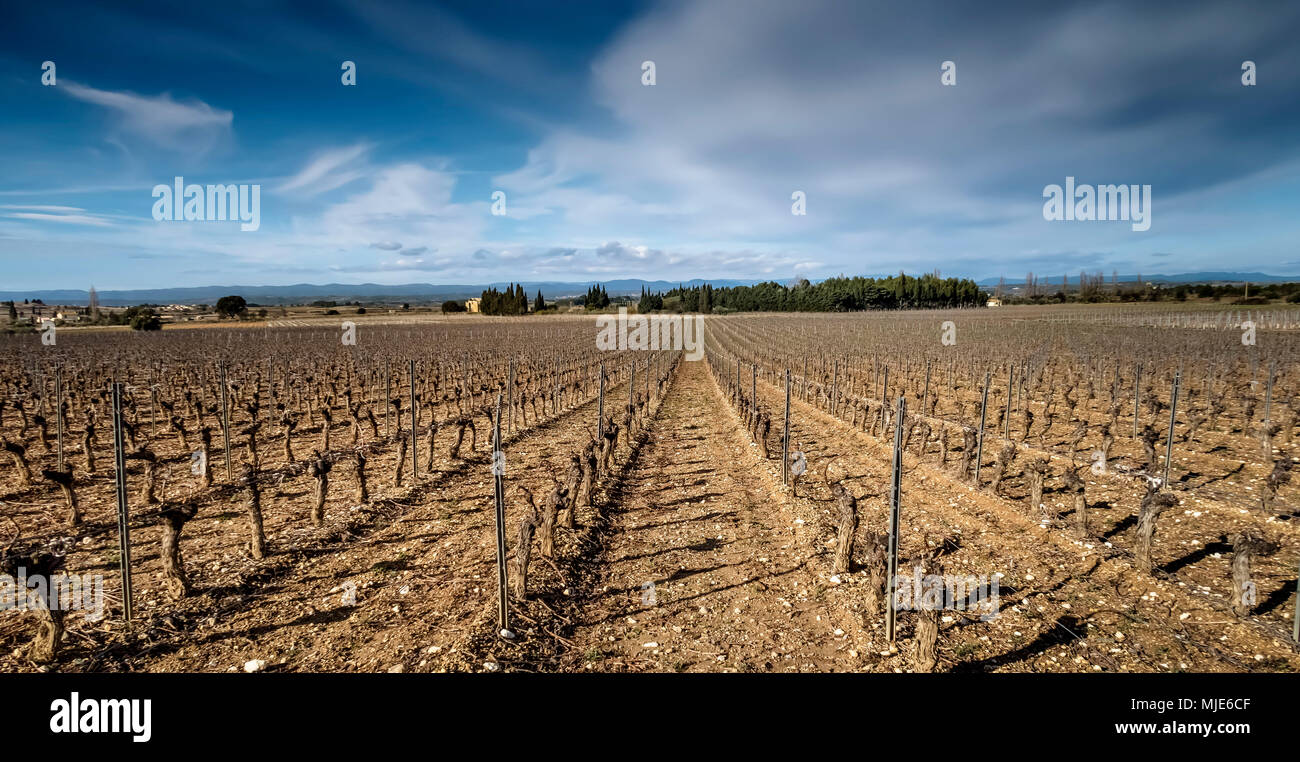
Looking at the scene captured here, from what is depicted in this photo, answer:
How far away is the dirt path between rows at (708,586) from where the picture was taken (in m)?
5.43

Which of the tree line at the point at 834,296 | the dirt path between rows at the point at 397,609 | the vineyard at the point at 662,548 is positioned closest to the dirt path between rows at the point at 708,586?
the vineyard at the point at 662,548

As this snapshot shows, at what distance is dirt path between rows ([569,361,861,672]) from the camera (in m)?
5.43

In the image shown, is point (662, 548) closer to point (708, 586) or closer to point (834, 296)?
point (708, 586)

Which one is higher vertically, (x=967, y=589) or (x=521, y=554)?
(x=521, y=554)

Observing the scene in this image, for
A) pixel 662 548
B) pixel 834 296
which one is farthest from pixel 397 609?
pixel 834 296

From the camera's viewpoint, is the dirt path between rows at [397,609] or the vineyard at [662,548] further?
the vineyard at [662,548]

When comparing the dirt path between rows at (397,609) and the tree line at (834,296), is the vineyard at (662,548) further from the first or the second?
the tree line at (834,296)

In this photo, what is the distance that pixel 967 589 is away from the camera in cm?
657

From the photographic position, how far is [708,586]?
6.82 m

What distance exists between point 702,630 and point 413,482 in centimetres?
686

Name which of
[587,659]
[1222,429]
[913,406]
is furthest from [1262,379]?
[587,659]

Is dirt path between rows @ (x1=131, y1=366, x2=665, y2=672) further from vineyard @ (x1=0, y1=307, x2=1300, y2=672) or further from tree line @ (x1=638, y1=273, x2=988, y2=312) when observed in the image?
tree line @ (x1=638, y1=273, x2=988, y2=312)

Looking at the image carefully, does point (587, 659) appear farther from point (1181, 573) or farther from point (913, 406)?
point (913, 406)
